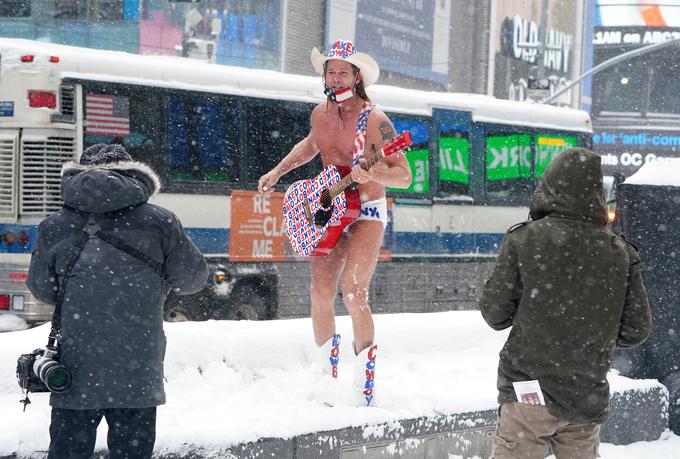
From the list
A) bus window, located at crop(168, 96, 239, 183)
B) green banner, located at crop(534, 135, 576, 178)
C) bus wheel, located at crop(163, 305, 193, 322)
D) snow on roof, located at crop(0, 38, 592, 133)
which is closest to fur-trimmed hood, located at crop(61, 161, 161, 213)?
snow on roof, located at crop(0, 38, 592, 133)

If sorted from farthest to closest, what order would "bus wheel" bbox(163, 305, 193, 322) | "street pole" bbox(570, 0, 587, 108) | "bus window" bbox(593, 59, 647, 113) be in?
"bus window" bbox(593, 59, 647, 113)
"street pole" bbox(570, 0, 587, 108)
"bus wheel" bbox(163, 305, 193, 322)

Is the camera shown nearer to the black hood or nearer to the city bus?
the black hood

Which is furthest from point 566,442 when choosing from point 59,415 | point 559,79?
point 559,79

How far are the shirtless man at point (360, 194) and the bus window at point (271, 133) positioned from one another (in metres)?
5.98

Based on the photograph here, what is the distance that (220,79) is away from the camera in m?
11.8

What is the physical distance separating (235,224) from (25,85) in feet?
8.99

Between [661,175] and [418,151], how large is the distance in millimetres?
6581

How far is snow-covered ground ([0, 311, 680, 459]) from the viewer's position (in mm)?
4961

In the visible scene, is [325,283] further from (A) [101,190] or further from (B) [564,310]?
(A) [101,190]

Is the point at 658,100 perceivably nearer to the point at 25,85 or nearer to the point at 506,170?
the point at 506,170

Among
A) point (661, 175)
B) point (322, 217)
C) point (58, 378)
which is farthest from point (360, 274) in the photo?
point (661, 175)

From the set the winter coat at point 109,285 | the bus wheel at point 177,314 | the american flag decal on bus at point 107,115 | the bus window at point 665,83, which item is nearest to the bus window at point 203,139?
the american flag decal on bus at point 107,115

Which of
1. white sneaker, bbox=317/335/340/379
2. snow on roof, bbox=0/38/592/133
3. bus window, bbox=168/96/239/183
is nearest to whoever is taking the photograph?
white sneaker, bbox=317/335/340/379

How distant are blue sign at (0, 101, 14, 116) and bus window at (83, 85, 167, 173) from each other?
0.75 meters
